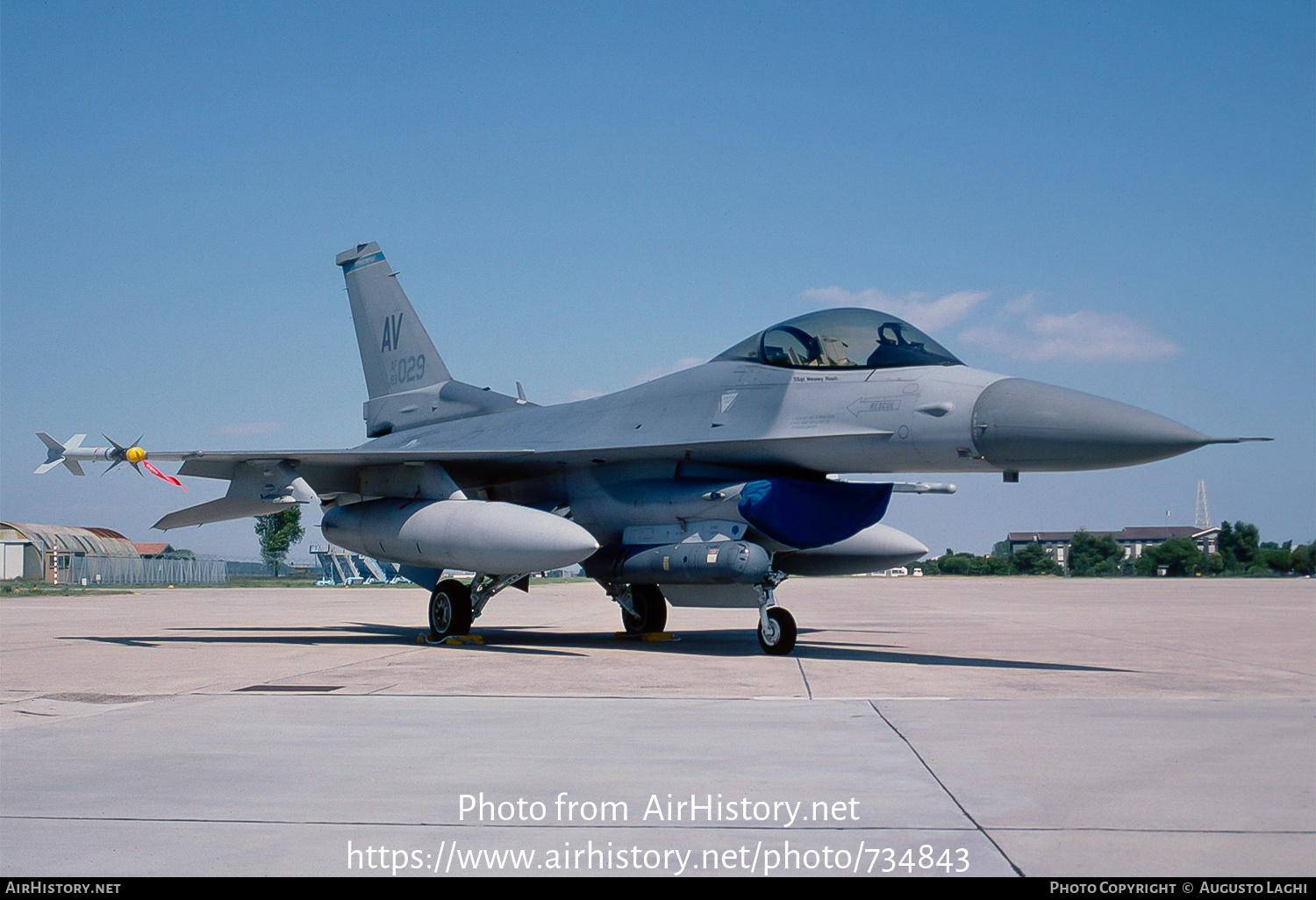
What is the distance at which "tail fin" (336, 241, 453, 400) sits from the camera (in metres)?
16.7

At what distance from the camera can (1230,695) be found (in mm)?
7305

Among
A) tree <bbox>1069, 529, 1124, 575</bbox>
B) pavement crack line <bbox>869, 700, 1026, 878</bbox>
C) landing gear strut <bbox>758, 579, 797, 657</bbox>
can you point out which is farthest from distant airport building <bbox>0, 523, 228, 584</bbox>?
tree <bbox>1069, 529, 1124, 575</bbox>

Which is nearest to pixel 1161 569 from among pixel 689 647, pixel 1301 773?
pixel 689 647

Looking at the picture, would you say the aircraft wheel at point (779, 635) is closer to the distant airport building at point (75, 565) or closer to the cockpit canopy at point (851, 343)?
the cockpit canopy at point (851, 343)

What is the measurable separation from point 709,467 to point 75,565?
56859 millimetres

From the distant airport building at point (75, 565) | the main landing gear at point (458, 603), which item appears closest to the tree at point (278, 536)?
the distant airport building at point (75, 565)

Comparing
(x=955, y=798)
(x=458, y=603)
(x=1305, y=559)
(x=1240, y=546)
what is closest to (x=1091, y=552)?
(x=1240, y=546)

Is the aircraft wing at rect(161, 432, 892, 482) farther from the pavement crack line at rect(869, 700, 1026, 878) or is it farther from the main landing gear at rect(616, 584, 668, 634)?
the pavement crack line at rect(869, 700, 1026, 878)

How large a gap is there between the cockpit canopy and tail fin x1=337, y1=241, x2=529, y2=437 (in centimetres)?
572

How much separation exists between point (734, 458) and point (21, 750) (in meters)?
7.61

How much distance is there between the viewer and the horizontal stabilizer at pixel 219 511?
531 inches

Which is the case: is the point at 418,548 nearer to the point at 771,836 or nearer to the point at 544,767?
the point at 544,767

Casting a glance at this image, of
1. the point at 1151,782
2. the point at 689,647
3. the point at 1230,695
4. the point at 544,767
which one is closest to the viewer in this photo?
the point at 1151,782

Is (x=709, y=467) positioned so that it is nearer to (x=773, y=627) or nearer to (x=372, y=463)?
(x=773, y=627)
